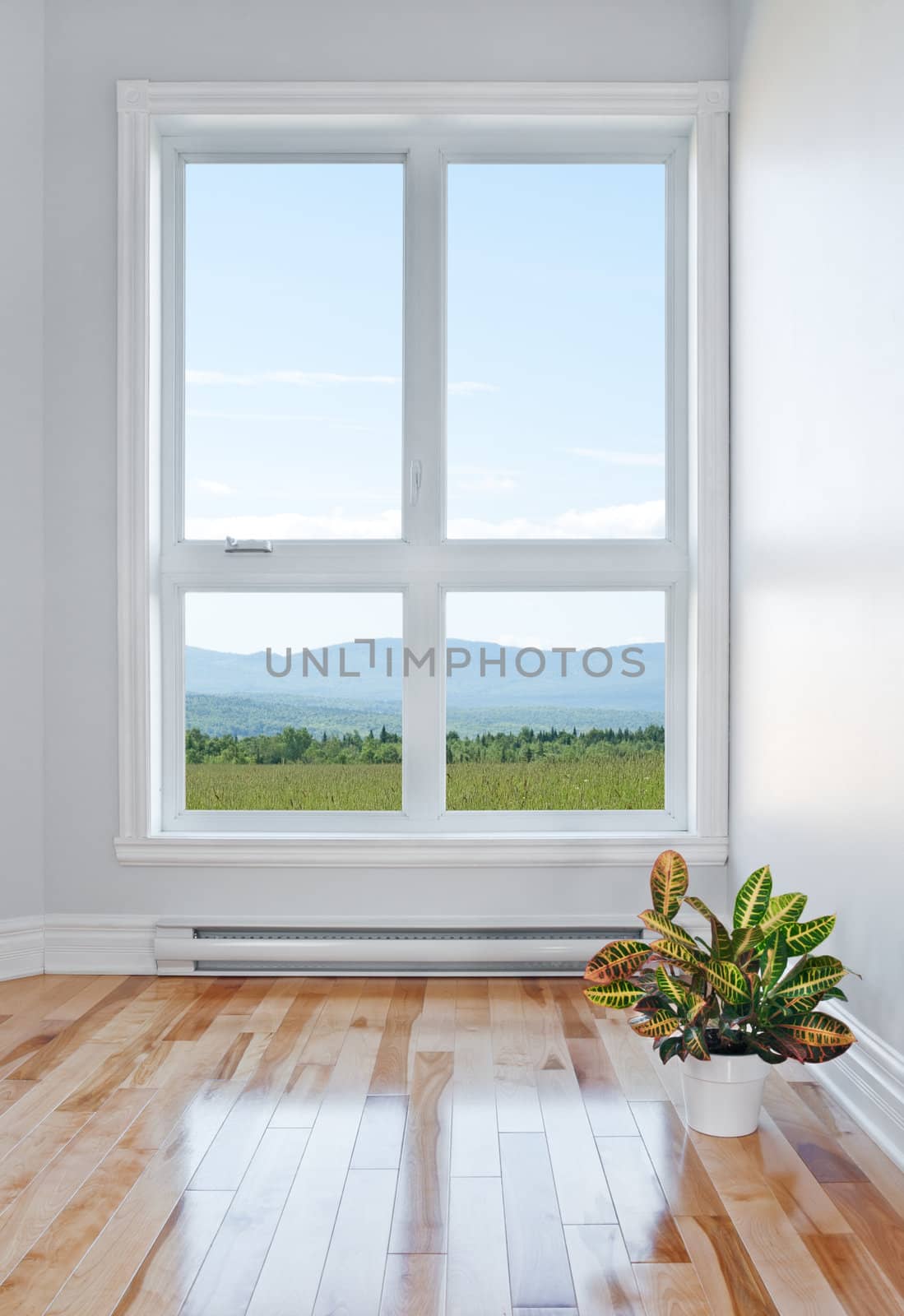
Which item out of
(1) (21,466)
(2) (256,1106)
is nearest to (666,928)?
(2) (256,1106)

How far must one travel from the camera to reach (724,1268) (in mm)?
1420

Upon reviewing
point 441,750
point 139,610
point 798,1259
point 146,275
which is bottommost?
point 798,1259

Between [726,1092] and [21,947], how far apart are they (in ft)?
6.48

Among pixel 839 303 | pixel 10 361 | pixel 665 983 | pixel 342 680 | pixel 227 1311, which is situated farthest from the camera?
pixel 342 680

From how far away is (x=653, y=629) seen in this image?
297 centimetres

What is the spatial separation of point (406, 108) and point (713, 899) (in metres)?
2.39

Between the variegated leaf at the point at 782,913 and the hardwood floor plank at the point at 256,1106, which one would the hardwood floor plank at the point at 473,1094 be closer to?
the hardwood floor plank at the point at 256,1106

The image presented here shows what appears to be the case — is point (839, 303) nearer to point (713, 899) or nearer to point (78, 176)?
point (713, 899)

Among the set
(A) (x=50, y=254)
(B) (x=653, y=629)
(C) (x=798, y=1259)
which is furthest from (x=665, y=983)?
(A) (x=50, y=254)

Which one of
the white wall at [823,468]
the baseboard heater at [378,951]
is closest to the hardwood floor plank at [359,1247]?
the white wall at [823,468]

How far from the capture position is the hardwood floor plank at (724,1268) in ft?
4.38

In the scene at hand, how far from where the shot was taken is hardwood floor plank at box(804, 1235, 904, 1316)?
4.38ft

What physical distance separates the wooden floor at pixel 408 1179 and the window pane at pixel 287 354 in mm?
1460

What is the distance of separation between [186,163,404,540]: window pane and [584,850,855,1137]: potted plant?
1593 mm
